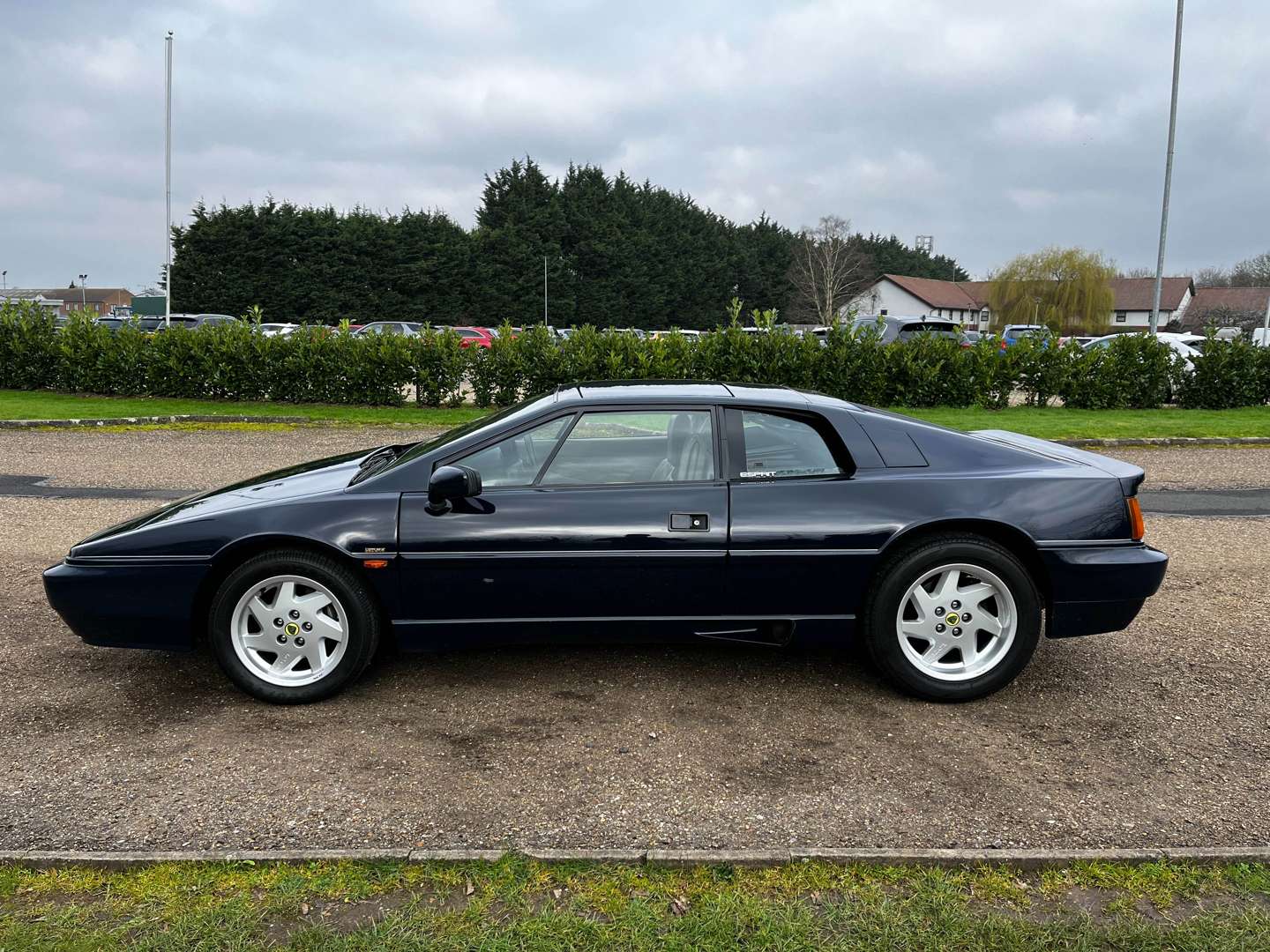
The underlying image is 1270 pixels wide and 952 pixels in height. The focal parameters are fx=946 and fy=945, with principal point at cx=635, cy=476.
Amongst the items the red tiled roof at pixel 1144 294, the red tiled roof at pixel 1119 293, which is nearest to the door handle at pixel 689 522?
the red tiled roof at pixel 1119 293

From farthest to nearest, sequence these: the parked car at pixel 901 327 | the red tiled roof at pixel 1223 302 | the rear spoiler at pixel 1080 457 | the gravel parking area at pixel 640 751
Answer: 1. the red tiled roof at pixel 1223 302
2. the parked car at pixel 901 327
3. the rear spoiler at pixel 1080 457
4. the gravel parking area at pixel 640 751

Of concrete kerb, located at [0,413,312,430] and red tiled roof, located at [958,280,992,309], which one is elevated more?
red tiled roof, located at [958,280,992,309]

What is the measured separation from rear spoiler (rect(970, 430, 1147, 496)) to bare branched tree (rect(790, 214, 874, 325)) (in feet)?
240

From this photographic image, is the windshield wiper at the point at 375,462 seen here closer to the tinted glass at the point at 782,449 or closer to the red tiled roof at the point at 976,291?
the tinted glass at the point at 782,449

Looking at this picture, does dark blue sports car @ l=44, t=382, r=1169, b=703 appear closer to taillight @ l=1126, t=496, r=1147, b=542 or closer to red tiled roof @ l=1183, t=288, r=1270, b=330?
taillight @ l=1126, t=496, r=1147, b=542

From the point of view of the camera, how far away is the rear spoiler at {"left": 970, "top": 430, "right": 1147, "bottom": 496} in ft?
13.9

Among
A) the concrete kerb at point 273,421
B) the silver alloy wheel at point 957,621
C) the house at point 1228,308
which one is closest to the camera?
the silver alloy wheel at point 957,621

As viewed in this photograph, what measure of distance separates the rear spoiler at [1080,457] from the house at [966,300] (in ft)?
264

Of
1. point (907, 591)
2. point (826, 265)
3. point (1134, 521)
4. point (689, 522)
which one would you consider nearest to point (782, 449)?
point (689, 522)

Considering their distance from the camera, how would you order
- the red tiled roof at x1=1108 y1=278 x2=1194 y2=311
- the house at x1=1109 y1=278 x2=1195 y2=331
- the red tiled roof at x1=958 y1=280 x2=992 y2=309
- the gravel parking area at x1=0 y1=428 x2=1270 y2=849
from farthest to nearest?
the red tiled roof at x1=958 y1=280 x2=992 y2=309, the red tiled roof at x1=1108 y1=278 x2=1194 y2=311, the house at x1=1109 y1=278 x2=1195 y2=331, the gravel parking area at x1=0 y1=428 x2=1270 y2=849

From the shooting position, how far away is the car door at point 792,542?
4016 millimetres

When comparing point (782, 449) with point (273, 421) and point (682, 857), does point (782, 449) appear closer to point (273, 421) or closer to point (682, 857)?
point (682, 857)

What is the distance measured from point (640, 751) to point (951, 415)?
13.0 metres

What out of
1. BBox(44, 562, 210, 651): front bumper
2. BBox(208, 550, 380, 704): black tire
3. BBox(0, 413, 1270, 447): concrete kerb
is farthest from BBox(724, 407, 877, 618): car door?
BBox(0, 413, 1270, 447): concrete kerb
